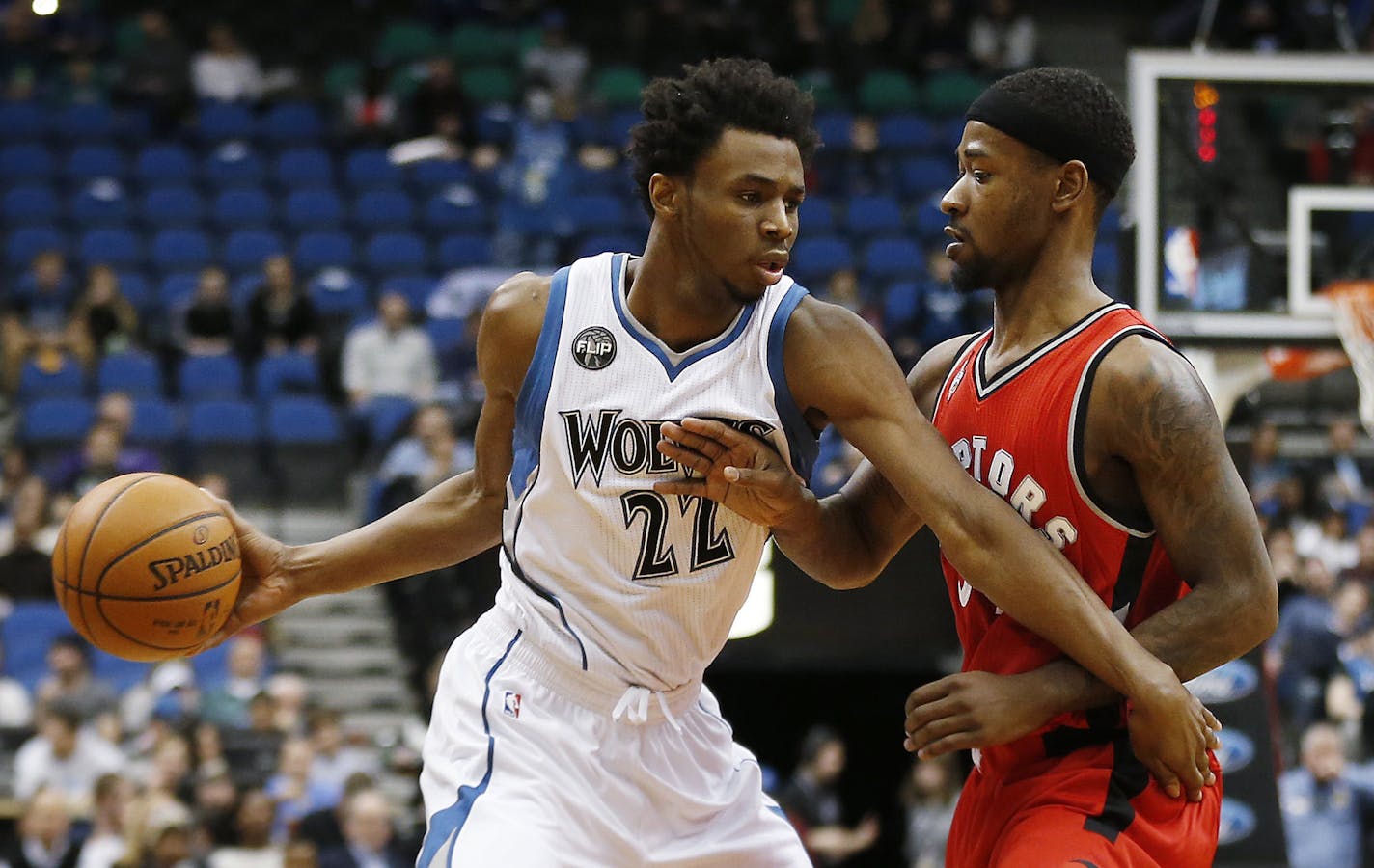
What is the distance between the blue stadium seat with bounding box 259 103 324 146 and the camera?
1491 cm

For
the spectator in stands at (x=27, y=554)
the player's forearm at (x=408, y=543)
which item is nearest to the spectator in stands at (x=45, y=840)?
the spectator in stands at (x=27, y=554)

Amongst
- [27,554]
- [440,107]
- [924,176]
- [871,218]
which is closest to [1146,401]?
[27,554]

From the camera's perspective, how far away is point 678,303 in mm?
3658

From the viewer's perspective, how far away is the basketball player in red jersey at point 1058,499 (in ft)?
11.0

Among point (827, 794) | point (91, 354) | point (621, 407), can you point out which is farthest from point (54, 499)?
point (621, 407)

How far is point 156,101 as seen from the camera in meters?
14.6

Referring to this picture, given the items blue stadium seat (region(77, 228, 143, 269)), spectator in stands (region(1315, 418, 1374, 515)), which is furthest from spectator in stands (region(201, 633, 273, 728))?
spectator in stands (region(1315, 418, 1374, 515))

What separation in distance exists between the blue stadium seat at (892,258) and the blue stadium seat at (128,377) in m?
5.53

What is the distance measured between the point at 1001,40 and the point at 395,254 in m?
6.33

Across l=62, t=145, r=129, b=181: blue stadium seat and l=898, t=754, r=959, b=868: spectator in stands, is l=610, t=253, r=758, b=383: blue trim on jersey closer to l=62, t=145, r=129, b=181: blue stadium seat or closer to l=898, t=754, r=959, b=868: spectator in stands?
l=898, t=754, r=959, b=868: spectator in stands

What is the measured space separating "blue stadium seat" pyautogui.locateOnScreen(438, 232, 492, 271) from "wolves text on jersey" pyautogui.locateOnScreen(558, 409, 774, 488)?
999cm

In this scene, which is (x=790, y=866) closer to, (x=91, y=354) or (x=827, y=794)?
(x=827, y=794)

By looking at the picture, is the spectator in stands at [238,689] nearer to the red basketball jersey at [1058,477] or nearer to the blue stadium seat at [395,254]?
the blue stadium seat at [395,254]

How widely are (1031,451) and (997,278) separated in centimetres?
44
